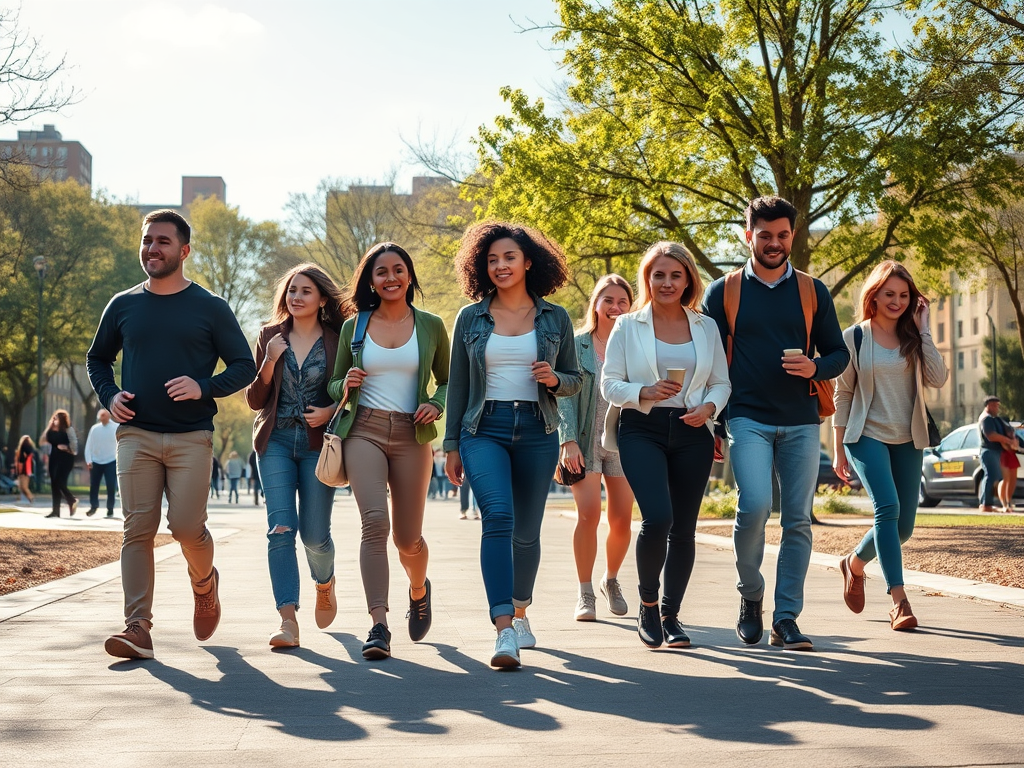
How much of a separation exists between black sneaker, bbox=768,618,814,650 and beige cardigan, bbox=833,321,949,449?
1316 millimetres

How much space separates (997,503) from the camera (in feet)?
82.2

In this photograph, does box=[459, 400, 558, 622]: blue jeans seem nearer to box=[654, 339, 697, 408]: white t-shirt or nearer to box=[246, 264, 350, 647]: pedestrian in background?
box=[654, 339, 697, 408]: white t-shirt

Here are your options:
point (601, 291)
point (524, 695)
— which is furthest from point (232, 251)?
point (524, 695)

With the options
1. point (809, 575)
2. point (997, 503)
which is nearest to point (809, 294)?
point (809, 575)

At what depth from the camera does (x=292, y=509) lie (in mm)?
6887

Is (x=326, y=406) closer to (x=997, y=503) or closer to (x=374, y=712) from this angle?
(x=374, y=712)

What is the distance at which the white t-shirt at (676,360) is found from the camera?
6.48m

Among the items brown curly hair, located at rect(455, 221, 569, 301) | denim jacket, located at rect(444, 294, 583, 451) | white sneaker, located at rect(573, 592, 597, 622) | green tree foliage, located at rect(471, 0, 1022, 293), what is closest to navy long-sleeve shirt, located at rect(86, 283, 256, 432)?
denim jacket, located at rect(444, 294, 583, 451)

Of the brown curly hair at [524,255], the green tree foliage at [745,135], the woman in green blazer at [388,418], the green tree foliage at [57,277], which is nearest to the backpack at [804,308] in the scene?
the brown curly hair at [524,255]

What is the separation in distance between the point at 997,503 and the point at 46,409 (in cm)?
7086

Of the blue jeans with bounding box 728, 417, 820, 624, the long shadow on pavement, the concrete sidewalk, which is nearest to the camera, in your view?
the concrete sidewalk

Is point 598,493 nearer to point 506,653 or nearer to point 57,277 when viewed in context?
point 506,653

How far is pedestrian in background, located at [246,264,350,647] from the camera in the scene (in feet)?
22.5

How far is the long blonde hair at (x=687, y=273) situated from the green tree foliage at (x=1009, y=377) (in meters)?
52.8
